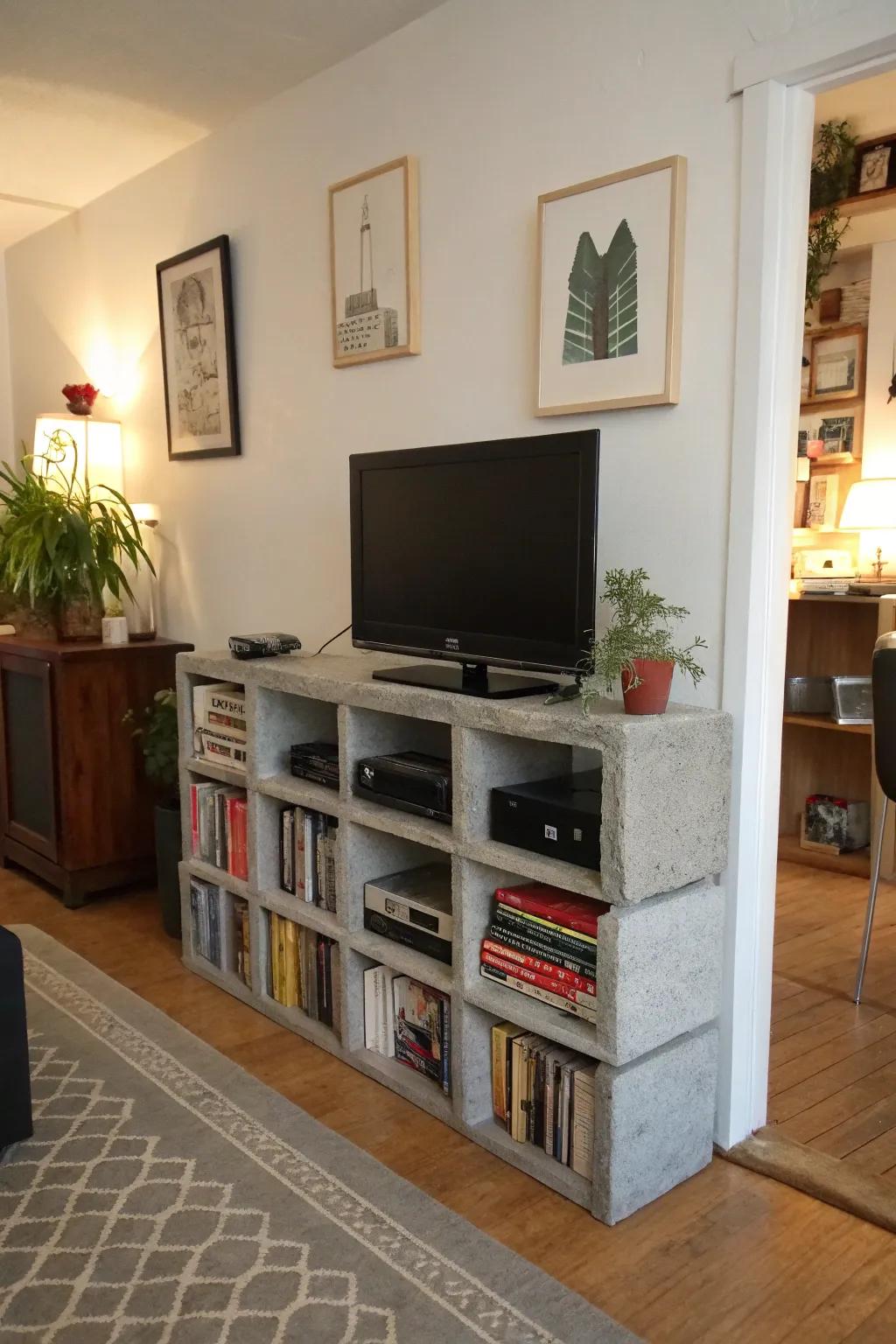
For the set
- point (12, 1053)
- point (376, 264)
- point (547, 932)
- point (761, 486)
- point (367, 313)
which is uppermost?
point (376, 264)

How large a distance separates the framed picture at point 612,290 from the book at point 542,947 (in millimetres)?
1045

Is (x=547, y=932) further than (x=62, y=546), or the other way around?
(x=62, y=546)

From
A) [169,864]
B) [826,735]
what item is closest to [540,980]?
[169,864]

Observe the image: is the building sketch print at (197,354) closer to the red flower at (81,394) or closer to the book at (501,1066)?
the red flower at (81,394)

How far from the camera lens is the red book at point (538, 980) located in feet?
6.14

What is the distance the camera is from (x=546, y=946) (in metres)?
1.94

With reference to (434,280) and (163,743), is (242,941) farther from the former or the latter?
(434,280)

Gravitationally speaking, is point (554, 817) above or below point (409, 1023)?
above

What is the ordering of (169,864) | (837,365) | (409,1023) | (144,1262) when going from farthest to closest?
(837,365), (169,864), (409,1023), (144,1262)

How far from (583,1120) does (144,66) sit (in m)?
2.82

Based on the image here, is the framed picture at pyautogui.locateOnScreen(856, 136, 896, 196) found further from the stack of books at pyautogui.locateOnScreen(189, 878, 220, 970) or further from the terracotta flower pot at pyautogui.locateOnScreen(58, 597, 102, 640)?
the stack of books at pyautogui.locateOnScreen(189, 878, 220, 970)

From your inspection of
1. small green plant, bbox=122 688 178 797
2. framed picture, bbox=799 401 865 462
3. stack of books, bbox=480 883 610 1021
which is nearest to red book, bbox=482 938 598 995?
stack of books, bbox=480 883 610 1021

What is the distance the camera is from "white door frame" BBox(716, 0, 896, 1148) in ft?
6.05

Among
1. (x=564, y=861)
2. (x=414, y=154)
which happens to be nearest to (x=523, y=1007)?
(x=564, y=861)
